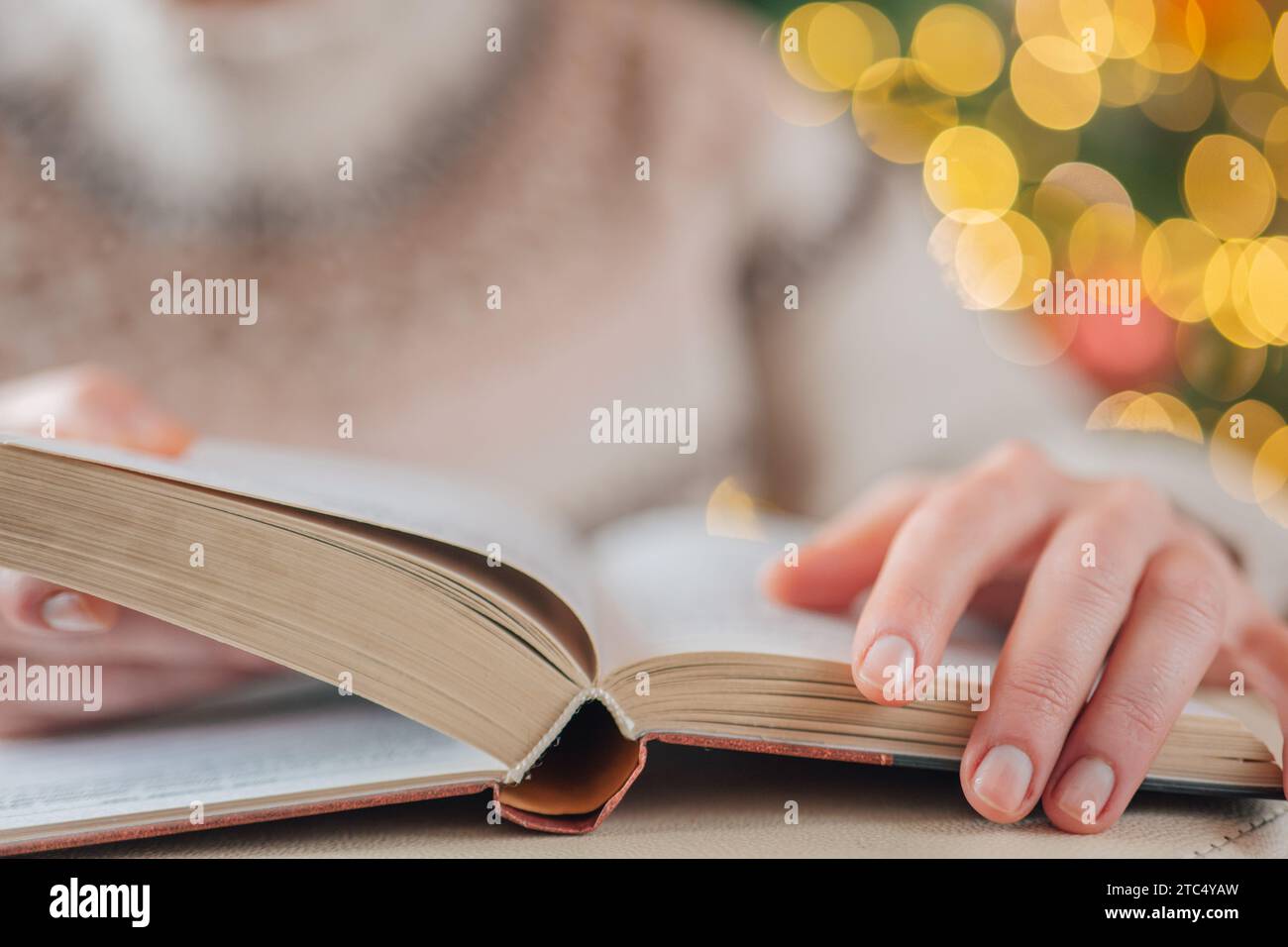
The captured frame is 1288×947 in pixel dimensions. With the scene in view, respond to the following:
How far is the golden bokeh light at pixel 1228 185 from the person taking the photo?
1.20 meters

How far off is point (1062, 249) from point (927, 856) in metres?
1.23

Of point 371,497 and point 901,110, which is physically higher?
point 901,110

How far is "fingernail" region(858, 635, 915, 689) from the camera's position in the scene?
35cm

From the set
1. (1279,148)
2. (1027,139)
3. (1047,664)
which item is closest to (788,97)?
(1027,139)

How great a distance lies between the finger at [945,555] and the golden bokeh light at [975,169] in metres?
0.99

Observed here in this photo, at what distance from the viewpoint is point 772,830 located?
1.19ft

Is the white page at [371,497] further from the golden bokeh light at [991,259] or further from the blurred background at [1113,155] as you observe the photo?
the golden bokeh light at [991,259]

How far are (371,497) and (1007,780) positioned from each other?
282 millimetres

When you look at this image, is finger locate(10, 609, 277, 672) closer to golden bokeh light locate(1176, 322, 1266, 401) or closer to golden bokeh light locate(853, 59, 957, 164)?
golden bokeh light locate(853, 59, 957, 164)

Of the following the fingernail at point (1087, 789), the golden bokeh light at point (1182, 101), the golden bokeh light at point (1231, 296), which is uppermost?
the golden bokeh light at point (1182, 101)

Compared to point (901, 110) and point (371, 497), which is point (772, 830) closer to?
point (371, 497)

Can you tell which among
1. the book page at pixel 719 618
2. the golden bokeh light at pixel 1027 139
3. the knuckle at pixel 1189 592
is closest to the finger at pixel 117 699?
the book page at pixel 719 618

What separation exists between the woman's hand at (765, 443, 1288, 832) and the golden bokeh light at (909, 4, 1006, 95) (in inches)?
39.3

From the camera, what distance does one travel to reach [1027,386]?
0.91 meters
